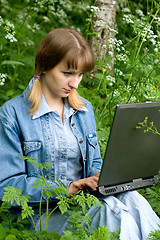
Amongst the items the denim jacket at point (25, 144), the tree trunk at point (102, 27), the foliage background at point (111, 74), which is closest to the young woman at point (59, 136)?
the denim jacket at point (25, 144)

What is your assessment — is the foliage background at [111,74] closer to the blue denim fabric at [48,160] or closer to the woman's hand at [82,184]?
the blue denim fabric at [48,160]

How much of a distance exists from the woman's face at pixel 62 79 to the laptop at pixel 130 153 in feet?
1.68

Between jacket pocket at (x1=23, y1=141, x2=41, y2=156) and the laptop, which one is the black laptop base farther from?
jacket pocket at (x1=23, y1=141, x2=41, y2=156)

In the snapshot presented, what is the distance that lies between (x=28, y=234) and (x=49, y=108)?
70 cm

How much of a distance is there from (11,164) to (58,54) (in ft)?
2.01

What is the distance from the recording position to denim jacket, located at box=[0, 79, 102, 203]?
196 centimetres

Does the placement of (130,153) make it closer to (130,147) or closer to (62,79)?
(130,147)

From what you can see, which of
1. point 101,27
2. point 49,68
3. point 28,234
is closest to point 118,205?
point 28,234

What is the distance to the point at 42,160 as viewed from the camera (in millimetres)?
2109

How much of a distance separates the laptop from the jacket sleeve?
0.29m

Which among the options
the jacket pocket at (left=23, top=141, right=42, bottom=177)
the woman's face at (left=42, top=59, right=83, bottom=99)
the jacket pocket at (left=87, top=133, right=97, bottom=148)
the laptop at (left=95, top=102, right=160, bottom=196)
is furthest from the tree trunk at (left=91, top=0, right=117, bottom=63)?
the laptop at (left=95, top=102, right=160, bottom=196)

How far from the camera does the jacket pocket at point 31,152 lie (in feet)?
6.68

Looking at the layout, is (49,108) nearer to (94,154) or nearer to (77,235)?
(94,154)

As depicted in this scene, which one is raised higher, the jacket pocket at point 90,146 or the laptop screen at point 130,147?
the laptop screen at point 130,147
